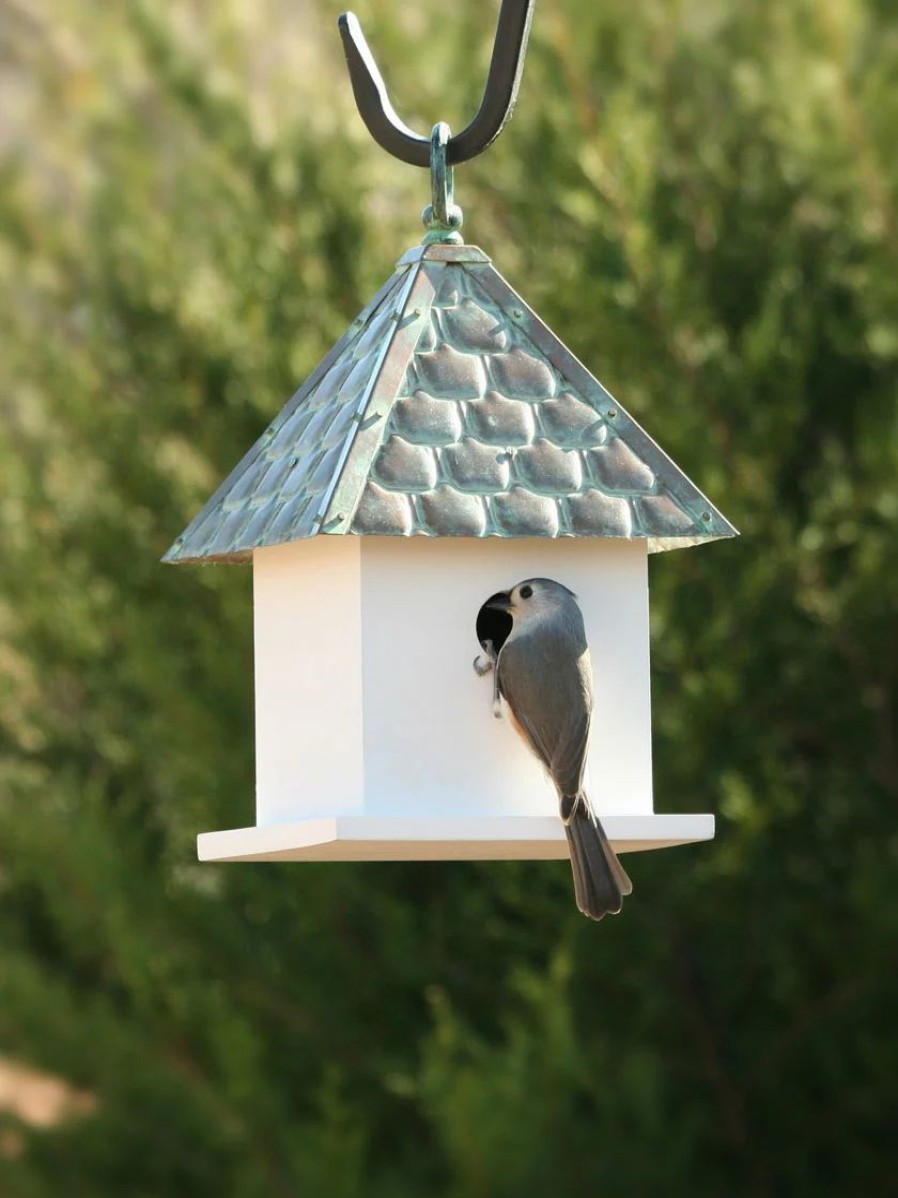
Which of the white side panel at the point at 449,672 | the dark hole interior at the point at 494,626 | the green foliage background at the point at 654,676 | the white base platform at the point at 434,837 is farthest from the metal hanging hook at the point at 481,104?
the green foliage background at the point at 654,676

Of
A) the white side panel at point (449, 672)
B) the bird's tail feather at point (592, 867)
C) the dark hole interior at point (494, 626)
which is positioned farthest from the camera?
the dark hole interior at point (494, 626)

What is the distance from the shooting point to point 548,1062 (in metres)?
4.72

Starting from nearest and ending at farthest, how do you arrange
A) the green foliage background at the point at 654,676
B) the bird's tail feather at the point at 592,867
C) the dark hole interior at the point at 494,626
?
the bird's tail feather at the point at 592,867, the dark hole interior at the point at 494,626, the green foliage background at the point at 654,676

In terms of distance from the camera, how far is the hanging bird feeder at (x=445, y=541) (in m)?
2.45

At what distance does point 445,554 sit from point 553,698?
27 cm

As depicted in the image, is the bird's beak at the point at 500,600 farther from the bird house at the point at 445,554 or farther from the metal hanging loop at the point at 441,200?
the metal hanging loop at the point at 441,200

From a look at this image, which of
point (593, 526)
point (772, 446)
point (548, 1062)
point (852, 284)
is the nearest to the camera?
point (593, 526)

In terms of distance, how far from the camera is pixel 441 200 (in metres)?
2.61

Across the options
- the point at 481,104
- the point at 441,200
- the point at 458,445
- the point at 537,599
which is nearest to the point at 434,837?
the point at 537,599

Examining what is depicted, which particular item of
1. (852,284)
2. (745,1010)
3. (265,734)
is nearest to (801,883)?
(745,1010)

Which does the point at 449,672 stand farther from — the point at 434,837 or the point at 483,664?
the point at 434,837

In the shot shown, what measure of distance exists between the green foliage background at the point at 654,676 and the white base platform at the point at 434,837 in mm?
2111

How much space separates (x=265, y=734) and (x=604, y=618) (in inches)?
20.6

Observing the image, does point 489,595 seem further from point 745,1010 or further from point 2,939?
point 2,939
